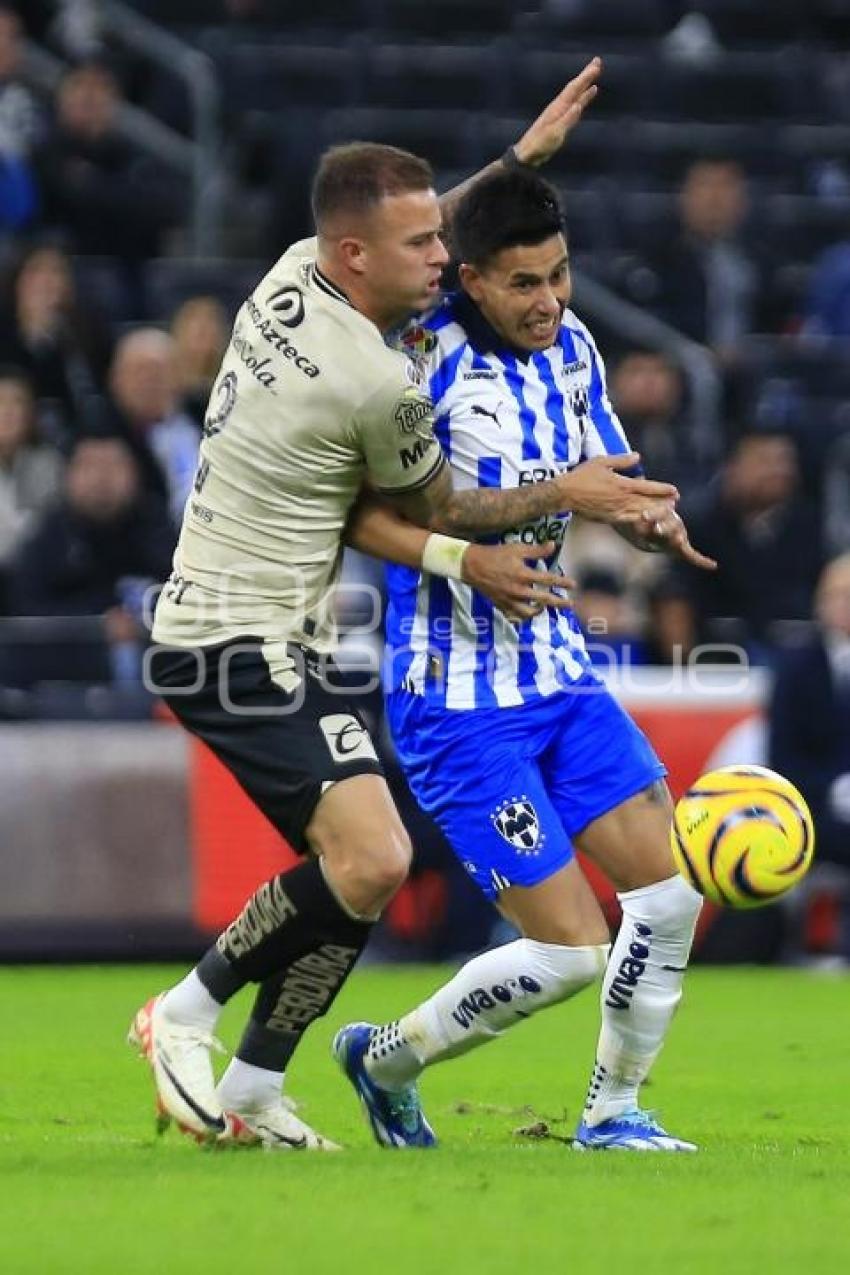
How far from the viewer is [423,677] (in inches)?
289

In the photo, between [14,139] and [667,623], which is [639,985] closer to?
[667,623]

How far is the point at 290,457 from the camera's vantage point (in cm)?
699

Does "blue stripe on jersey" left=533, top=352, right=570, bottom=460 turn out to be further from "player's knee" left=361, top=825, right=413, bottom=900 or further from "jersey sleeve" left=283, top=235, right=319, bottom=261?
"player's knee" left=361, top=825, right=413, bottom=900

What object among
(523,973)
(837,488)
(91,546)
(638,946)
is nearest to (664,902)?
(638,946)

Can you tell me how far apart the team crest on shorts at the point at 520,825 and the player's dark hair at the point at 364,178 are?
1645 millimetres

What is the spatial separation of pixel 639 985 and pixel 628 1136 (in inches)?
16.4

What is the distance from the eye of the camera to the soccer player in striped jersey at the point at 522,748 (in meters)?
7.12

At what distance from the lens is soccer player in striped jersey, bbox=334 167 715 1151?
712 cm

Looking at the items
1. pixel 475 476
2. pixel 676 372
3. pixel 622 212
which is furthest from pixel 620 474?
pixel 622 212

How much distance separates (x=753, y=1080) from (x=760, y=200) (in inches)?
429

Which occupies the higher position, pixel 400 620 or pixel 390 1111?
pixel 400 620

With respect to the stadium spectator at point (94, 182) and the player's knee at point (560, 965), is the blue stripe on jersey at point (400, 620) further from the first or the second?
the stadium spectator at point (94, 182)

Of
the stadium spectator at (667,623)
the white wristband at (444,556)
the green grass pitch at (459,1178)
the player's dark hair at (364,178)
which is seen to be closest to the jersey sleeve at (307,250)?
the player's dark hair at (364,178)

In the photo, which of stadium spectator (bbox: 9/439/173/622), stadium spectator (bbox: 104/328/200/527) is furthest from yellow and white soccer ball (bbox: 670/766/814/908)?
stadium spectator (bbox: 104/328/200/527)
